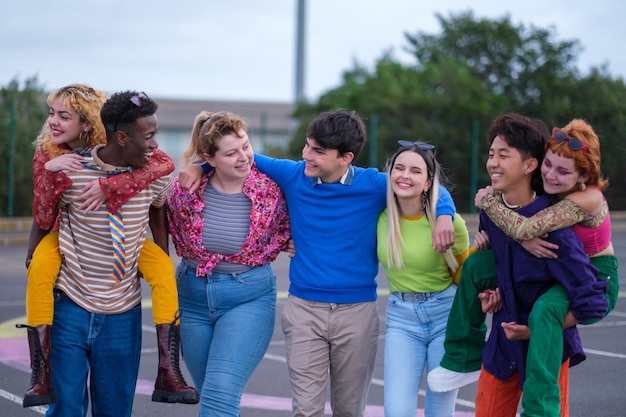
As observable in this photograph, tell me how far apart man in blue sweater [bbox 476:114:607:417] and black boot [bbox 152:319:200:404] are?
1.36m

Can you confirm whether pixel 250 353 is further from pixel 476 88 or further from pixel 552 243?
pixel 476 88

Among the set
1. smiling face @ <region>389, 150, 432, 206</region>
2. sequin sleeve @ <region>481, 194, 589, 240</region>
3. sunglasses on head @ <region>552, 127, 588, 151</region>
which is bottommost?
sequin sleeve @ <region>481, 194, 589, 240</region>

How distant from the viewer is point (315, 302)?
4.98 meters

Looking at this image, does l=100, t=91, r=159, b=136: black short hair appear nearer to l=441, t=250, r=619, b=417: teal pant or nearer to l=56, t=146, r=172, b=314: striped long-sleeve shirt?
l=56, t=146, r=172, b=314: striped long-sleeve shirt

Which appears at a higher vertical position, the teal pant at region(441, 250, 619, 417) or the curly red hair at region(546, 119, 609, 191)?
the curly red hair at region(546, 119, 609, 191)

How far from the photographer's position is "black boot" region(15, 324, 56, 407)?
4.27m

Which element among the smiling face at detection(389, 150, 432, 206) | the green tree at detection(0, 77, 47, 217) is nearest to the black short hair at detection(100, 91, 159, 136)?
the smiling face at detection(389, 150, 432, 206)

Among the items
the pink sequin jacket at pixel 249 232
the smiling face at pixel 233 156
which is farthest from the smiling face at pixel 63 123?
the smiling face at pixel 233 156

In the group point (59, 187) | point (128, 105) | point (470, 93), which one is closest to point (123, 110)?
point (128, 105)

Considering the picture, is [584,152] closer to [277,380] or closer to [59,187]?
[59,187]

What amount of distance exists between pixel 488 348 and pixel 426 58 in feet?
69.5

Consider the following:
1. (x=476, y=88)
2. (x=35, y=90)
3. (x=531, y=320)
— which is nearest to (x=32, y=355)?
(x=531, y=320)

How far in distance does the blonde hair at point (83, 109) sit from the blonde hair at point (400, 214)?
1480mm

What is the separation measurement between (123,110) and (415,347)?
6.11 ft
